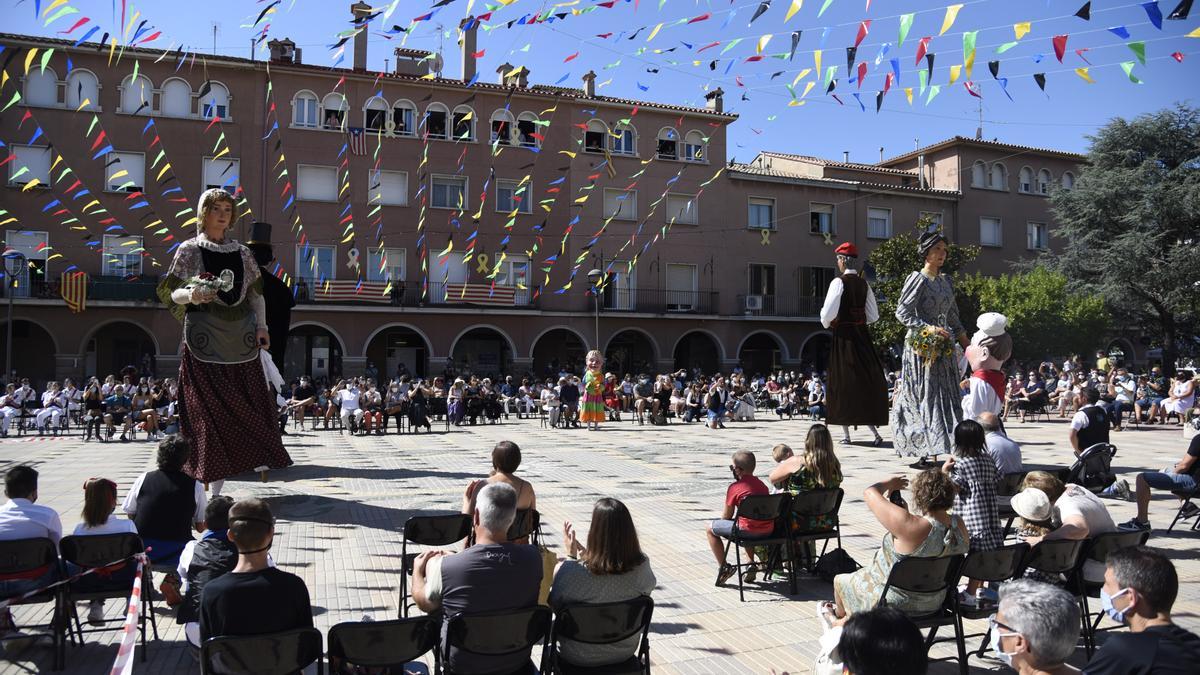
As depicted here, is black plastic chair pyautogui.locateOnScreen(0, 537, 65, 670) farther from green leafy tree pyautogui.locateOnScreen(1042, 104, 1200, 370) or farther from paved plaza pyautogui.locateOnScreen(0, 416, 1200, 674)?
green leafy tree pyautogui.locateOnScreen(1042, 104, 1200, 370)

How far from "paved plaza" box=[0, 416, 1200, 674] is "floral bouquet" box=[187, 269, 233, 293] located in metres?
2.33

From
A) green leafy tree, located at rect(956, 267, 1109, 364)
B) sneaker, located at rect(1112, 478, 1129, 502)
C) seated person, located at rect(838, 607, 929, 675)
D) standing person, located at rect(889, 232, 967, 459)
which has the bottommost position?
sneaker, located at rect(1112, 478, 1129, 502)

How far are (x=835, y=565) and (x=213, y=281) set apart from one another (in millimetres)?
5953

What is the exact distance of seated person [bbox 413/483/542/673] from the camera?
3570mm

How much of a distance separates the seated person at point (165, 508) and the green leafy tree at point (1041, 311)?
113 feet

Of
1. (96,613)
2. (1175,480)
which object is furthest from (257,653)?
(1175,480)

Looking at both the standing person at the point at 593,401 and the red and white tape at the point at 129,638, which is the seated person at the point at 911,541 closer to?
the red and white tape at the point at 129,638

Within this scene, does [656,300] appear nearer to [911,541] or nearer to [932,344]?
[932,344]

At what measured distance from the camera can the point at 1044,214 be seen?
4297cm

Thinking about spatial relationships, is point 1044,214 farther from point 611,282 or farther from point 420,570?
point 420,570

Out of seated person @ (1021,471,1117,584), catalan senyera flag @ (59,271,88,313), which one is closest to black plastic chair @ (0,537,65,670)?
seated person @ (1021,471,1117,584)

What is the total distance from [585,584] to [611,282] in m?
31.1

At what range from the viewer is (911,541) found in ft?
14.1

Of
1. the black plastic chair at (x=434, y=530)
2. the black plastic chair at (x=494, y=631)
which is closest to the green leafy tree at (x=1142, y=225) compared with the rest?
the black plastic chair at (x=434, y=530)
